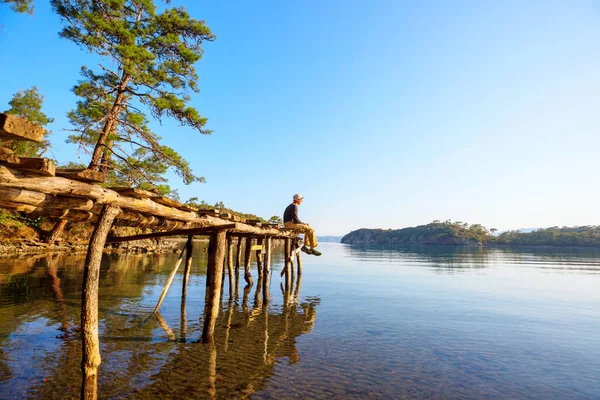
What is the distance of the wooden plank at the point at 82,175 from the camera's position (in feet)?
15.3

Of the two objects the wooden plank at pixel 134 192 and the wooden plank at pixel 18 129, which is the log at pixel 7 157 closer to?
the wooden plank at pixel 18 129

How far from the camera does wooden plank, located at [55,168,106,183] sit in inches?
184

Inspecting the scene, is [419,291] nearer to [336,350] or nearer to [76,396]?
[336,350]

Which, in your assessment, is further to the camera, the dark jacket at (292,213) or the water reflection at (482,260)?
the water reflection at (482,260)

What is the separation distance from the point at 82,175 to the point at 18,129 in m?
1.68

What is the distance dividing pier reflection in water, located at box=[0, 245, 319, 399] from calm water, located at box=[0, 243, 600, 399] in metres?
0.03

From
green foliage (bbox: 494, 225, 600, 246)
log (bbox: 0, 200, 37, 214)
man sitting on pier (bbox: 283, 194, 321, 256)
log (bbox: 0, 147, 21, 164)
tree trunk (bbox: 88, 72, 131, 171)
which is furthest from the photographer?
green foliage (bbox: 494, 225, 600, 246)

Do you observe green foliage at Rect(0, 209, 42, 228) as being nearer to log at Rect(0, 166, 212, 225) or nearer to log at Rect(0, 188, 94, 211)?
log at Rect(0, 166, 212, 225)

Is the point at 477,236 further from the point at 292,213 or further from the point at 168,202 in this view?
the point at 168,202

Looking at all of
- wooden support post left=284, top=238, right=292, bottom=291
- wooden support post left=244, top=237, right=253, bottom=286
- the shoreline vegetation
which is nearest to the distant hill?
the shoreline vegetation

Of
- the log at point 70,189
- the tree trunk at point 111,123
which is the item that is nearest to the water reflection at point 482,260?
the tree trunk at point 111,123

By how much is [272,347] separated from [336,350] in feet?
5.47

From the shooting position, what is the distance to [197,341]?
8.45 meters

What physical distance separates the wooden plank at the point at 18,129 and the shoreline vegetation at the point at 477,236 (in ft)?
409
